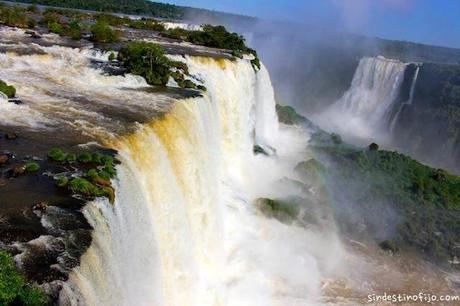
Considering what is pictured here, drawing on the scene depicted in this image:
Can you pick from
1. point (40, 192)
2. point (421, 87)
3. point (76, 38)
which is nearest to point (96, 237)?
point (40, 192)

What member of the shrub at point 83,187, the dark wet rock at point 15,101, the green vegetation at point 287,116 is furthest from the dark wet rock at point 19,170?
the green vegetation at point 287,116

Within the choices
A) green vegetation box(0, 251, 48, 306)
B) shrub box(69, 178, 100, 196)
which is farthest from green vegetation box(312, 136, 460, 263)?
green vegetation box(0, 251, 48, 306)

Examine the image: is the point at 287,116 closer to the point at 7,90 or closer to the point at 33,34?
the point at 33,34

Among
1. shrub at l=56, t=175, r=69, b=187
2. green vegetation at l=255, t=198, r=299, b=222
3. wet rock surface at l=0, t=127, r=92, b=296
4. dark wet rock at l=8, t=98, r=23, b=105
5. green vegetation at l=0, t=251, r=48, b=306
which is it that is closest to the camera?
green vegetation at l=0, t=251, r=48, b=306

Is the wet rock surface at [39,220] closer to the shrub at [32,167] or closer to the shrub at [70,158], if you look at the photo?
the shrub at [32,167]

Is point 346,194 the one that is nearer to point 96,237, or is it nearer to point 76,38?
point 76,38

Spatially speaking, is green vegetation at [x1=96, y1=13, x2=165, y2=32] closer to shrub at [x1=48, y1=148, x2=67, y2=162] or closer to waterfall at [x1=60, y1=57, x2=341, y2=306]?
waterfall at [x1=60, y1=57, x2=341, y2=306]

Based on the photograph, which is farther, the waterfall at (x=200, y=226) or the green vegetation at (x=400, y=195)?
the green vegetation at (x=400, y=195)

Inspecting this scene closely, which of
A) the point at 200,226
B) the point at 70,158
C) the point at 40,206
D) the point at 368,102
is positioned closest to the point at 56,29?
the point at 200,226
